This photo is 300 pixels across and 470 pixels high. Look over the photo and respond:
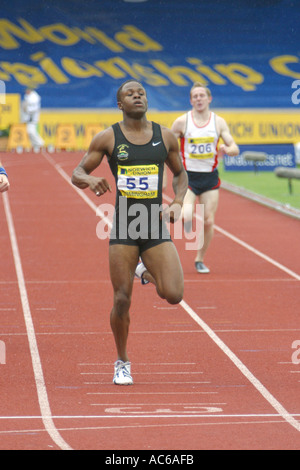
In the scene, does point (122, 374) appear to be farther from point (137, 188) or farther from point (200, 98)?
point (200, 98)

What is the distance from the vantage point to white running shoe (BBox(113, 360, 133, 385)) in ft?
23.0

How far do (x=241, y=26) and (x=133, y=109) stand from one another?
37.6 metres

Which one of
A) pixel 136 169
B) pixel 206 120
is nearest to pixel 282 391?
pixel 136 169

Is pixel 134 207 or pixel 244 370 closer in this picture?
pixel 134 207

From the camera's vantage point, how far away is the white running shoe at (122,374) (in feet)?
23.0

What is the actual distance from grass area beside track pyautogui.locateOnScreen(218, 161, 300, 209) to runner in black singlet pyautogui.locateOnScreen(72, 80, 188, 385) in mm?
13040

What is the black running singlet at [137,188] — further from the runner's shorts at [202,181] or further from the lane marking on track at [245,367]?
the runner's shorts at [202,181]

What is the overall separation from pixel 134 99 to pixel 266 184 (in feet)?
59.7


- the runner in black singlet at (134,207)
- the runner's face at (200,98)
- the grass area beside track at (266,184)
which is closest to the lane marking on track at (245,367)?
the runner in black singlet at (134,207)

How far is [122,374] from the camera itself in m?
7.03

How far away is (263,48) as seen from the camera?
4366cm

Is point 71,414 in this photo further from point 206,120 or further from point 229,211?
point 229,211

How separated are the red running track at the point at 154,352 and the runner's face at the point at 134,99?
6.07ft

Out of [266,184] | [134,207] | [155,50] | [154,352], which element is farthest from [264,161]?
[134,207]
